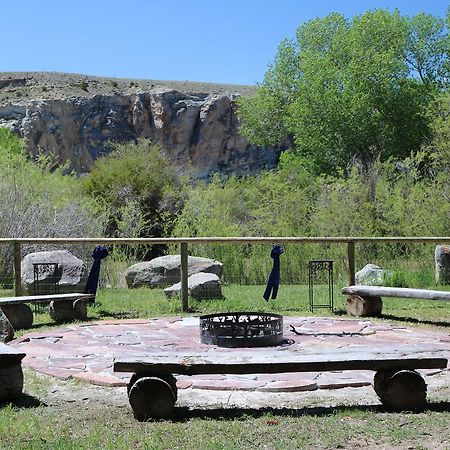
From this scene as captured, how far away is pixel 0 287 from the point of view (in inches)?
517

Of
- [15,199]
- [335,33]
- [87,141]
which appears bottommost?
[15,199]

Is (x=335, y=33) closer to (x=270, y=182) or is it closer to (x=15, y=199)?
(x=270, y=182)

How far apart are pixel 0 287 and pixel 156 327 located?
17.6 ft

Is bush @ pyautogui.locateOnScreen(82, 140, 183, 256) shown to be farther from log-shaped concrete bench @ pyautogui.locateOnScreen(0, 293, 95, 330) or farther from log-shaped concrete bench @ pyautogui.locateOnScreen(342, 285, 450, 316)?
log-shaped concrete bench @ pyautogui.locateOnScreen(342, 285, 450, 316)

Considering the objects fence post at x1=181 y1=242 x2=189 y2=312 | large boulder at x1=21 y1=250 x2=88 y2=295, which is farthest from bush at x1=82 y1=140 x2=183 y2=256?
fence post at x1=181 y1=242 x2=189 y2=312

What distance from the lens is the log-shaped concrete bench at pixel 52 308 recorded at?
9156 mm

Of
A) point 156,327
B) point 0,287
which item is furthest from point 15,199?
point 156,327

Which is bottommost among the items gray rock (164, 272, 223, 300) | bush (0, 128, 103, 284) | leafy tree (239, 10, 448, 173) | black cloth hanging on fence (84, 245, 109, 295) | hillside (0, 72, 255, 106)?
gray rock (164, 272, 223, 300)

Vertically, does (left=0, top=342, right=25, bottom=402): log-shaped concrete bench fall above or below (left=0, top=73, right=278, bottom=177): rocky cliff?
below

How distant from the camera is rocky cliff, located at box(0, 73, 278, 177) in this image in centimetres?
4419

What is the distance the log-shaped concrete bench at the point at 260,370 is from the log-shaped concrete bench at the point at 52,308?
4.58 m

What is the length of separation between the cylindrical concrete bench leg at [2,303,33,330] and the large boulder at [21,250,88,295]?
2700 mm

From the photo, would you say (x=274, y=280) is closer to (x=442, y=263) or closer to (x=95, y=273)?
(x=95, y=273)

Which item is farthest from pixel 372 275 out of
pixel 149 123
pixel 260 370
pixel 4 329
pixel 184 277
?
pixel 149 123
